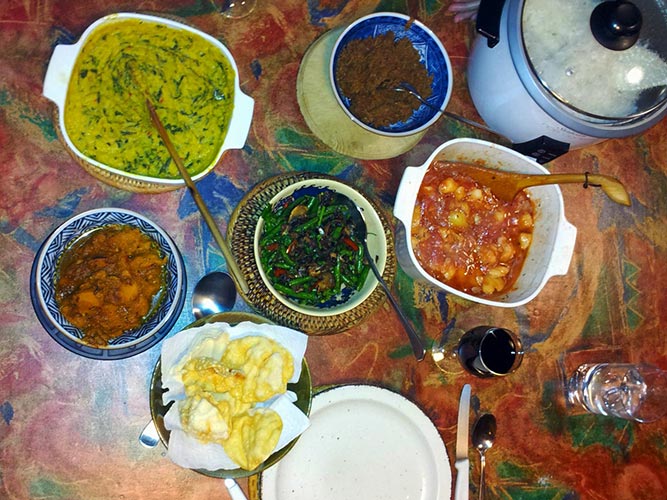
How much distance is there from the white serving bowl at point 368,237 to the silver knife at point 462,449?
545 millimetres

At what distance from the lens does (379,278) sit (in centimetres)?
186

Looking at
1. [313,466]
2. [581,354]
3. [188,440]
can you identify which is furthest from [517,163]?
[188,440]

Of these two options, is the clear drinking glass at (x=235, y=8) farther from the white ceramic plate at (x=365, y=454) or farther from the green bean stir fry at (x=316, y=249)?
the white ceramic plate at (x=365, y=454)

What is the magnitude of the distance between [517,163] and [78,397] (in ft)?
5.24

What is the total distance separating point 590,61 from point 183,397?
1.52 meters

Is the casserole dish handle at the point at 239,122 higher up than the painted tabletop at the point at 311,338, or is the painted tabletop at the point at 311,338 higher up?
the casserole dish handle at the point at 239,122

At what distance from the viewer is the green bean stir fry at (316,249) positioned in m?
Result: 1.91

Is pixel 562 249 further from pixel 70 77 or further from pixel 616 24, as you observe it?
pixel 70 77

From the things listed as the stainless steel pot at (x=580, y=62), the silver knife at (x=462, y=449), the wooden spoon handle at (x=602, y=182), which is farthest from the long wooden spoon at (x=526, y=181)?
the silver knife at (x=462, y=449)

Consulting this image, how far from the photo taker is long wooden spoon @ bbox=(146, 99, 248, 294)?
5.90ft

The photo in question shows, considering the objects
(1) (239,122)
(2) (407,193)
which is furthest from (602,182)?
(1) (239,122)

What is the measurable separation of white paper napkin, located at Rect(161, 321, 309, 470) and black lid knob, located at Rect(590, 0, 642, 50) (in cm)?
122

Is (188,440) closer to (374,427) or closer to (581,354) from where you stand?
(374,427)

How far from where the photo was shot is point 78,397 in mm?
1880
